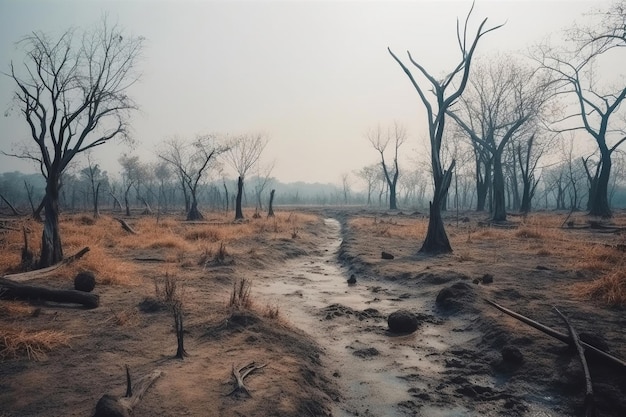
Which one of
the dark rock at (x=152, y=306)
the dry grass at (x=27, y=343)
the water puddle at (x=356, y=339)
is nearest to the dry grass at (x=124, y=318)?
the dark rock at (x=152, y=306)

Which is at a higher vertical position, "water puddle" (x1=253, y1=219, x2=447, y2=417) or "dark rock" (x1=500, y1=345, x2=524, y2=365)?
"dark rock" (x1=500, y1=345, x2=524, y2=365)

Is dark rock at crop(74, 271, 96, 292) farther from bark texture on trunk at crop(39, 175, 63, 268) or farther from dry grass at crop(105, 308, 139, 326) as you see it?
bark texture on trunk at crop(39, 175, 63, 268)

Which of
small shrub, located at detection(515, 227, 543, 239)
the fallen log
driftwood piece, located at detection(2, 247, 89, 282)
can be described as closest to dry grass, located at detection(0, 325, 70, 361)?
the fallen log

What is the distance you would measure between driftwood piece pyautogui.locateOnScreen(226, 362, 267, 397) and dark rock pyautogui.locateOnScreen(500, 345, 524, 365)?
297 cm

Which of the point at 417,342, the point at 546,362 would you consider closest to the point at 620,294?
the point at 546,362

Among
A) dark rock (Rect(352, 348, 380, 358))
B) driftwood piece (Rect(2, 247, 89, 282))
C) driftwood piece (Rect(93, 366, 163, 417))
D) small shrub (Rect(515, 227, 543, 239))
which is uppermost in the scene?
small shrub (Rect(515, 227, 543, 239))

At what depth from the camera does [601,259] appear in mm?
9141

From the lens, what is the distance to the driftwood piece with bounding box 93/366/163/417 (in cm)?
308

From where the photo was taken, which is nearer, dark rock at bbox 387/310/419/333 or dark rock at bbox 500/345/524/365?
dark rock at bbox 500/345/524/365

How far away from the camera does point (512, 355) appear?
469 centimetres

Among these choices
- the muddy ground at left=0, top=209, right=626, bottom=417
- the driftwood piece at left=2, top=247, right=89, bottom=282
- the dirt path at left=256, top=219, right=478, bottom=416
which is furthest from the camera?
the driftwood piece at left=2, top=247, right=89, bottom=282

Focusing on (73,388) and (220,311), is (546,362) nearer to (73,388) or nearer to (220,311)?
(220,311)

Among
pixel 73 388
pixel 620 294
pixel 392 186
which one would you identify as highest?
pixel 392 186

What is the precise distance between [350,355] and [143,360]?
2.71 meters
